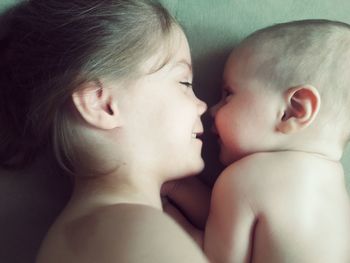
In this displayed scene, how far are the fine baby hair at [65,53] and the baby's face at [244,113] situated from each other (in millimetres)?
168

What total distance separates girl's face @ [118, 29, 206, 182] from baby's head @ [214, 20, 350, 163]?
0.30 ft

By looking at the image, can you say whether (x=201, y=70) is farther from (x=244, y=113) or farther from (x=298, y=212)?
(x=298, y=212)

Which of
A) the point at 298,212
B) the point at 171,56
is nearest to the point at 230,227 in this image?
the point at 298,212

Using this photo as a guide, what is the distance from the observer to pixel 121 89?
38.2 inches

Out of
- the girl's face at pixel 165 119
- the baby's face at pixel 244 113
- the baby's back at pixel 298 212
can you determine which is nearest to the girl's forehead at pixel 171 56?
the girl's face at pixel 165 119

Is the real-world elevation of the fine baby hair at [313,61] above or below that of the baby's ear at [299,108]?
above

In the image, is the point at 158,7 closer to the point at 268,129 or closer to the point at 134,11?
the point at 134,11

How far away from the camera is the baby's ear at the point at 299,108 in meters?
1.03

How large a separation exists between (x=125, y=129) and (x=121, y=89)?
72mm

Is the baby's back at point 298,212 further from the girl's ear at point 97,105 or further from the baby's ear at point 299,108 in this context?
the girl's ear at point 97,105

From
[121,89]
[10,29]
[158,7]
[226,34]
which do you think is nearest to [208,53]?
[226,34]

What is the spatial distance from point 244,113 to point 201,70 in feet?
0.53

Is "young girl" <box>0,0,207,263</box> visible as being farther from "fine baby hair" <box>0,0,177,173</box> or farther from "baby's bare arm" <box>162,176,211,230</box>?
"baby's bare arm" <box>162,176,211,230</box>

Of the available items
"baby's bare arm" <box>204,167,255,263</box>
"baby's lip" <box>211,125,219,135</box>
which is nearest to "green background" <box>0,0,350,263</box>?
"baby's lip" <box>211,125,219,135</box>
